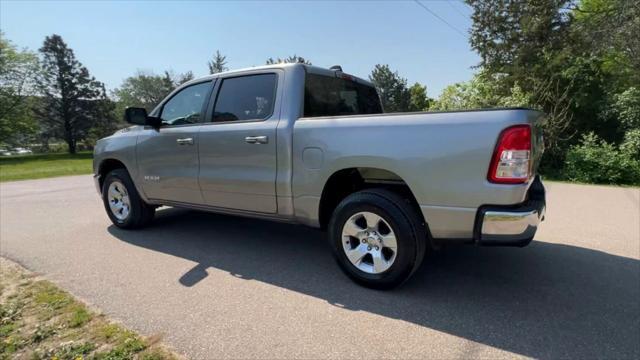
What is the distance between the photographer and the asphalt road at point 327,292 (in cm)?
235

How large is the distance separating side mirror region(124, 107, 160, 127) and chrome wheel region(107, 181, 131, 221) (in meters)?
1.05

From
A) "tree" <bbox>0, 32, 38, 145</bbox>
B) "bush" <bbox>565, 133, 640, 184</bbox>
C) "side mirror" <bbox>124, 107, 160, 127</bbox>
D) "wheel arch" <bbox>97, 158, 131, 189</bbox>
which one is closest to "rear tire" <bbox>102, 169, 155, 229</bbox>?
"wheel arch" <bbox>97, 158, 131, 189</bbox>

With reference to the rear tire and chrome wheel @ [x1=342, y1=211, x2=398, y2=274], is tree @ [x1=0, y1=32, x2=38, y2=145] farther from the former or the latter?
chrome wheel @ [x1=342, y1=211, x2=398, y2=274]

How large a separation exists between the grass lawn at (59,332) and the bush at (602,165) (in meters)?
12.6

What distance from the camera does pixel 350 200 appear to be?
10.1ft

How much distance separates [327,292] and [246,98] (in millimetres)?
2130

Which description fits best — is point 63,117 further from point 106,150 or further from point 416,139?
point 416,139

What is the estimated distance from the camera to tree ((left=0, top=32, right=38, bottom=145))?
3609cm

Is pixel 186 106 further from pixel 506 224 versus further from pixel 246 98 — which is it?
pixel 506 224

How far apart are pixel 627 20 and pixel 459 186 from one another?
14143 millimetres

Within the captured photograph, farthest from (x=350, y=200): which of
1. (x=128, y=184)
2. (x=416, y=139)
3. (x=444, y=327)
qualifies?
(x=128, y=184)

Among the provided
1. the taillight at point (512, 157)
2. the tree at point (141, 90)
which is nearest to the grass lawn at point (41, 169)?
the taillight at point (512, 157)

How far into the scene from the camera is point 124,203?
490cm

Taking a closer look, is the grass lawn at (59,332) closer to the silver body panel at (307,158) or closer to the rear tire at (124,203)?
the silver body panel at (307,158)
